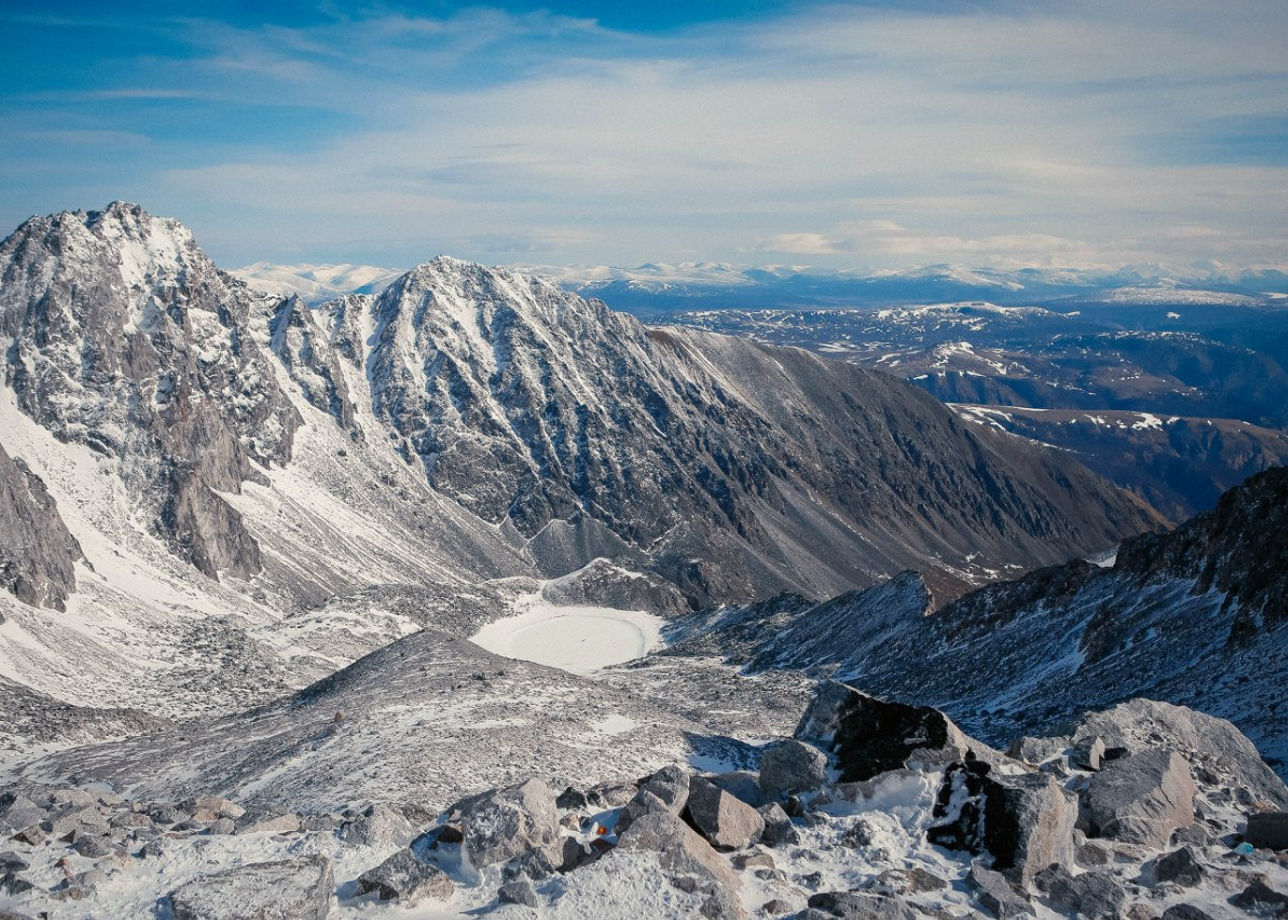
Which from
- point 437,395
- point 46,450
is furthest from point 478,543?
point 46,450

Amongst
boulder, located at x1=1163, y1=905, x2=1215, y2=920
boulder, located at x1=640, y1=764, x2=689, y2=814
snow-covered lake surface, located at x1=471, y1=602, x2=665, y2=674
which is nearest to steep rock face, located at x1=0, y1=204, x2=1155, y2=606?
snow-covered lake surface, located at x1=471, y1=602, x2=665, y2=674

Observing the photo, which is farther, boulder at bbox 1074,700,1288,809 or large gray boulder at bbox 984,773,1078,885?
boulder at bbox 1074,700,1288,809

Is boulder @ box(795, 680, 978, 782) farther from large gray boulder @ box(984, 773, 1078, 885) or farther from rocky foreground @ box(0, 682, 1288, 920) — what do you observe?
large gray boulder @ box(984, 773, 1078, 885)

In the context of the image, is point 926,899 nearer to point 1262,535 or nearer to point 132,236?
point 1262,535

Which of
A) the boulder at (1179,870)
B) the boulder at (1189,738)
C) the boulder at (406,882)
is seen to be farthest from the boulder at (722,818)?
the boulder at (1189,738)

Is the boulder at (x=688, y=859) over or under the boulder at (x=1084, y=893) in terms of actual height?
over

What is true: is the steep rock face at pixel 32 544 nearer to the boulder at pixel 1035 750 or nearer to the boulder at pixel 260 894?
the boulder at pixel 260 894

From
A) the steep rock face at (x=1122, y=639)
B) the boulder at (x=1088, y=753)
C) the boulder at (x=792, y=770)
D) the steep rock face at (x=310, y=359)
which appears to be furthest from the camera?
the steep rock face at (x=310, y=359)
